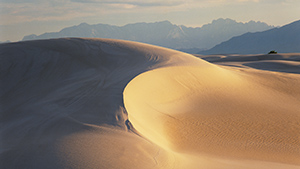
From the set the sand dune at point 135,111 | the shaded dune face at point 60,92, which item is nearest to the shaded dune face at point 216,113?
the sand dune at point 135,111

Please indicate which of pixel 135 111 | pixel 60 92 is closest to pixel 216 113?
pixel 135 111

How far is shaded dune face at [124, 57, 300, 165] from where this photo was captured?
691 centimetres

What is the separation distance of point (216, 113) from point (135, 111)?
10.8 feet

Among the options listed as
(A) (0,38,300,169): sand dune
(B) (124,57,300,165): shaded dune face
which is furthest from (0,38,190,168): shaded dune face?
(B) (124,57,300,165): shaded dune face

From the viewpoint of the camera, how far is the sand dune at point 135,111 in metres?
5.22

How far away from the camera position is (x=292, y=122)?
907cm

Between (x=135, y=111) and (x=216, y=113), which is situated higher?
(x=135, y=111)

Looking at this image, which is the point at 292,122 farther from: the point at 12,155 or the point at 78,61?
the point at 78,61

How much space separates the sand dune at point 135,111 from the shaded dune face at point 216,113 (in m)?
0.04

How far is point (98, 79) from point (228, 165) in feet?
23.9

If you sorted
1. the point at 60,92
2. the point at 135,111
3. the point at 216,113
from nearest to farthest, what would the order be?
the point at 135,111 < the point at 216,113 < the point at 60,92

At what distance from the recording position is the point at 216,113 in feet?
30.9

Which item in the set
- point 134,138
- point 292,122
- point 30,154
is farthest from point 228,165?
point 292,122

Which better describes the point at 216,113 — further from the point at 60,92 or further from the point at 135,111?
the point at 60,92
